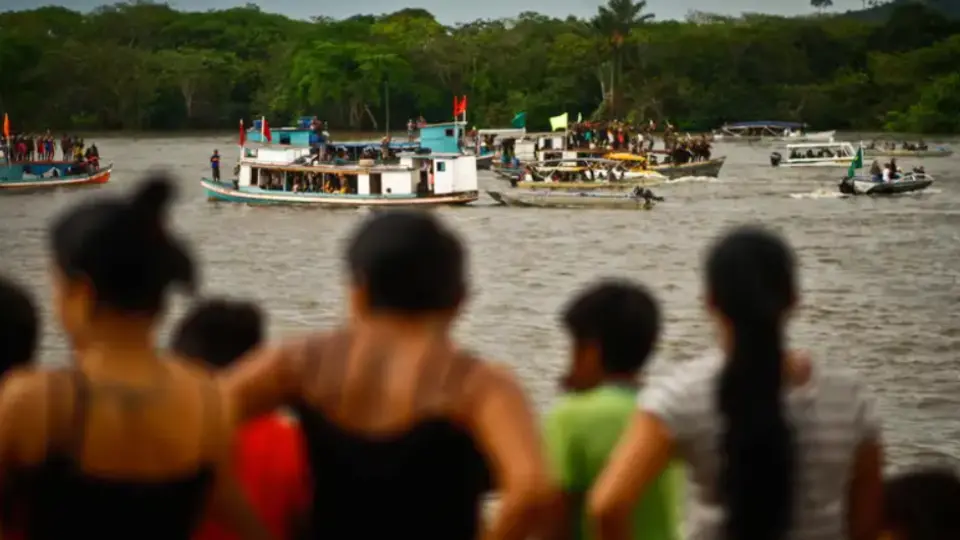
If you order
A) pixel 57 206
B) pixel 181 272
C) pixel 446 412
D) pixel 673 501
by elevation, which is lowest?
pixel 57 206

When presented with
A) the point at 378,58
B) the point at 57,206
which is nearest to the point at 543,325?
the point at 57,206

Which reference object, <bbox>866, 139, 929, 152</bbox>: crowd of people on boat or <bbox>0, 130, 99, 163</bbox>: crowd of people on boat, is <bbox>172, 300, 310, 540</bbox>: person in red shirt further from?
<bbox>866, 139, 929, 152</bbox>: crowd of people on boat

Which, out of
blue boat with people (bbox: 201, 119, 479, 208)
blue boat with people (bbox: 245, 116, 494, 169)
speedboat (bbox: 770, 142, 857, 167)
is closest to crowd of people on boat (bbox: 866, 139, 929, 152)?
speedboat (bbox: 770, 142, 857, 167)

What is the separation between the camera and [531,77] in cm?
10975

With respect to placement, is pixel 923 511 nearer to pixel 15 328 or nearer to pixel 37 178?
pixel 15 328

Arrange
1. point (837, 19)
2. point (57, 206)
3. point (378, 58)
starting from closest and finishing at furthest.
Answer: point (57, 206) < point (378, 58) < point (837, 19)

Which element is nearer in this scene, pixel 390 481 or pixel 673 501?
pixel 390 481

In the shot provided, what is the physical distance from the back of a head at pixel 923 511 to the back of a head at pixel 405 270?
1.27 m

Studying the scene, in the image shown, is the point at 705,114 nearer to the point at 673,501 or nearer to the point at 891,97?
the point at 891,97

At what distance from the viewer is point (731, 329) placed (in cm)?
321

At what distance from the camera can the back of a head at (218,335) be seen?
3799 mm

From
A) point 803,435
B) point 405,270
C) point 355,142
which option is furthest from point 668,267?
point 405,270

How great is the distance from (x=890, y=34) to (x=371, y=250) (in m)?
112

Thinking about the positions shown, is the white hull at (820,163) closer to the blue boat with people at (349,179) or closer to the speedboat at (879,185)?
the speedboat at (879,185)
